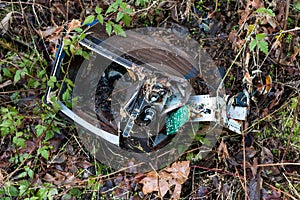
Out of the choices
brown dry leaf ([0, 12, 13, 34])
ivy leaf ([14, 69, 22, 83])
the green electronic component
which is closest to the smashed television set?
the green electronic component

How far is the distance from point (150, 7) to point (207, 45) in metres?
0.57

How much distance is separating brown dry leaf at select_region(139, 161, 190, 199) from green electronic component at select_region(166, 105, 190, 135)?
0.90ft

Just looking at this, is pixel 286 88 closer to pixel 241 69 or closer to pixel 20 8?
pixel 241 69

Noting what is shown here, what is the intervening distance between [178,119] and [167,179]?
1.44ft

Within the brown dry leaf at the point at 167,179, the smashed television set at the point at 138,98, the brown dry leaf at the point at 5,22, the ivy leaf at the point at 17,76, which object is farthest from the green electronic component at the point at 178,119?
the brown dry leaf at the point at 5,22

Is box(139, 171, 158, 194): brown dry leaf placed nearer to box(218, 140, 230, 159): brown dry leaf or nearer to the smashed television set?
the smashed television set

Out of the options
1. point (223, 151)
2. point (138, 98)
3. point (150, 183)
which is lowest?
point (150, 183)

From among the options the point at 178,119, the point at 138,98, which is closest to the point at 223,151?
the point at 178,119

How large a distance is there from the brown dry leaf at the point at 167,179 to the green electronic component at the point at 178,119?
0.90ft

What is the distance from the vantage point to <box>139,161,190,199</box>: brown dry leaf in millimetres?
2486

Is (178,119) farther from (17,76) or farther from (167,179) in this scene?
(17,76)

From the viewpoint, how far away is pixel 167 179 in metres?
2.52

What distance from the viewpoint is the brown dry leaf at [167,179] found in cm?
249

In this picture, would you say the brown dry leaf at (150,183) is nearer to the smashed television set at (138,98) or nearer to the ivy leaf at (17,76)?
the smashed television set at (138,98)
